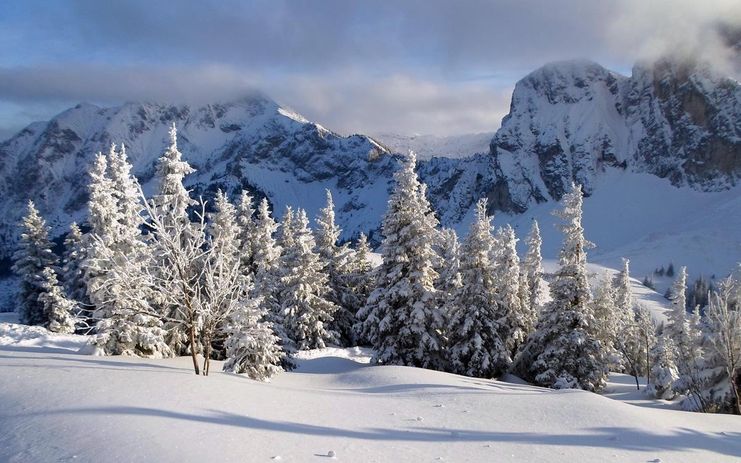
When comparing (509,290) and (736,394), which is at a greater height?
(509,290)

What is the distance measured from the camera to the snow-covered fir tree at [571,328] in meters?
27.6

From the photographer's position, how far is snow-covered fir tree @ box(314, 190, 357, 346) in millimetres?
39781

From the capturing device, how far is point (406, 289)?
2664cm

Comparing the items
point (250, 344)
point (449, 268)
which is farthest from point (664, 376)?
point (250, 344)

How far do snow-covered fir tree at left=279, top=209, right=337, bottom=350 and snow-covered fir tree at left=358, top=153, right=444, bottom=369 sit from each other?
23.2 ft

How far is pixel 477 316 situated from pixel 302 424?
21128mm

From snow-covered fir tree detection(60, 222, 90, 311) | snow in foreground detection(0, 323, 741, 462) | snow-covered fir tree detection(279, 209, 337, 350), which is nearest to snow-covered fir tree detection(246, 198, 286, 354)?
snow-covered fir tree detection(279, 209, 337, 350)

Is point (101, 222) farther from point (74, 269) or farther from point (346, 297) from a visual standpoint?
point (346, 297)

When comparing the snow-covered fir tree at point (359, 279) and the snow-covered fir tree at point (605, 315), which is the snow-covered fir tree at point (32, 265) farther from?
the snow-covered fir tree at point (605, 315)

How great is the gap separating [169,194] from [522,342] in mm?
24514

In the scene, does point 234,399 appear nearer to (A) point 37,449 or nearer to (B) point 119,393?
(B) point 119,393

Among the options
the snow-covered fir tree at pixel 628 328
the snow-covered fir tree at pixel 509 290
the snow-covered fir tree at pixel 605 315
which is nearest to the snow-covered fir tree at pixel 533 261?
the snow-covered fir tree at pixel 605 315

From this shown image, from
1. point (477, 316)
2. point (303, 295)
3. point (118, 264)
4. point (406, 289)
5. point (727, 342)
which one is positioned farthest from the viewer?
point (303, 295)

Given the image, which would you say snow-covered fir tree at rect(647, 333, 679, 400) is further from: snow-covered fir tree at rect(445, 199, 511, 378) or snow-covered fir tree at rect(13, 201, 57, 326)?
snow-covered fir tree at rect(13, 201, 57, 326)
